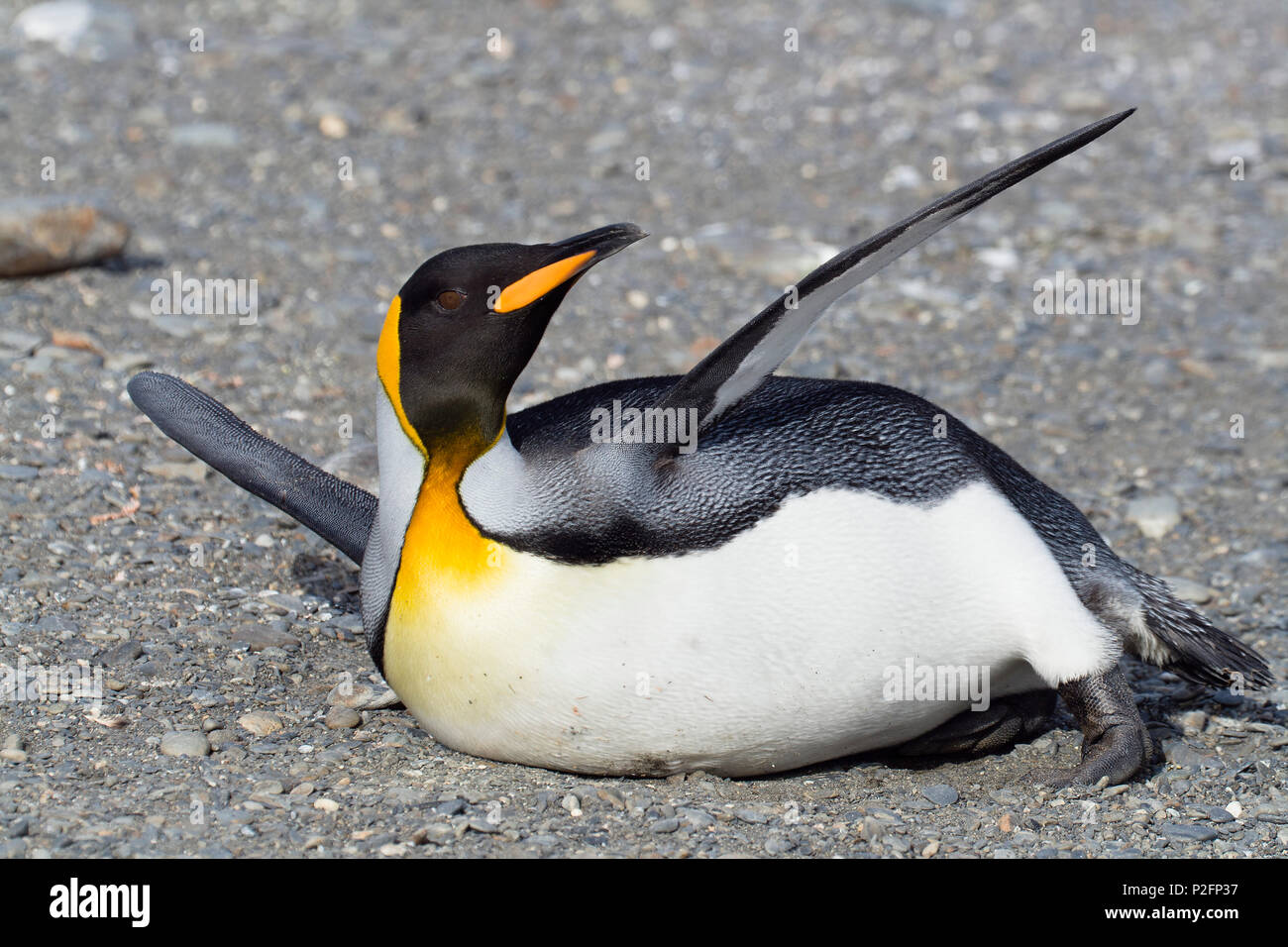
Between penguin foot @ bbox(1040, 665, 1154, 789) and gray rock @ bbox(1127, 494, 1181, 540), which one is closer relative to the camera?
penguin foot @ bbox(1040, 665, 1154, 789)

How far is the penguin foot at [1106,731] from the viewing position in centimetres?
309

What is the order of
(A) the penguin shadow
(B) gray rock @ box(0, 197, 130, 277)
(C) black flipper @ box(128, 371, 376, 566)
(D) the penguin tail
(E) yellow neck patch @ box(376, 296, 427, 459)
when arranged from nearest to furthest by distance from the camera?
(E) yellow neck patch @ box(376, 296, 427, 459), (D) the penguin tail, (C) black flipper @ box(128, 371, 376, 566), (A) the penguin shadow, (B) gray rock @ box(0, 197, 130, 277)

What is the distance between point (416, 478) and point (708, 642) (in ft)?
2.05

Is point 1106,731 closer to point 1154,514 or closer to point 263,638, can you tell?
point 1154,514

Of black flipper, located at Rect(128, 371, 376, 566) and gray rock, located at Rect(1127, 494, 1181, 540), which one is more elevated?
black flipper, located at Rect(128, 371, 376, 566)

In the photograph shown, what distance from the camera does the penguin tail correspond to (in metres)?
3.18

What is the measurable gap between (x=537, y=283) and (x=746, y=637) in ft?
2.41

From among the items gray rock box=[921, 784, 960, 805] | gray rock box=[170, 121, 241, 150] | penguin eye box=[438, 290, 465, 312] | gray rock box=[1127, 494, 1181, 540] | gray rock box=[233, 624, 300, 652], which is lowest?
gray rock box=[921, 784, 960, 805]

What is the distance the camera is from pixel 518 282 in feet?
9.02

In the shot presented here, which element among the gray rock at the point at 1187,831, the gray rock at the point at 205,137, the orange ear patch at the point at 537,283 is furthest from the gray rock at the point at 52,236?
the gray rock at the point at 1187,831

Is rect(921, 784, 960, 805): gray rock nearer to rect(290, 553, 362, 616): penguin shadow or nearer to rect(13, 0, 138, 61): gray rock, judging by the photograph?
rect(290, 553, 362, 616): penguin shadow

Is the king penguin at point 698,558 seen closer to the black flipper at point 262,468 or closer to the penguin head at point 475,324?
the penguin head at point 475,324

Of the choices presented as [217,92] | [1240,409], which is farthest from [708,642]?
[217,92]

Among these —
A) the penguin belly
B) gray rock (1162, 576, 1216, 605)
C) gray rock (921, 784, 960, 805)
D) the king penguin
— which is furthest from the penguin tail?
gray rock (1162, 576, 1216, 605)
